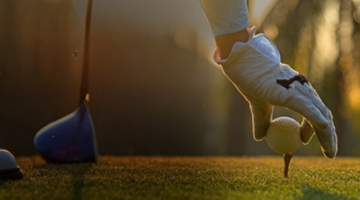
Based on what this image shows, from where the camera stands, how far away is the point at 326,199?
1087 millimetres

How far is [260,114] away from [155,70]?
4908 millimetres

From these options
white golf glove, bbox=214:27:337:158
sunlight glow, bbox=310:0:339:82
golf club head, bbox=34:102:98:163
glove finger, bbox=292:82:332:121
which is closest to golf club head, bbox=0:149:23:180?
golf club head, bbox=34:102:98:163

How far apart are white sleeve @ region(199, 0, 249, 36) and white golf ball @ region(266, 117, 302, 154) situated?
524 mm

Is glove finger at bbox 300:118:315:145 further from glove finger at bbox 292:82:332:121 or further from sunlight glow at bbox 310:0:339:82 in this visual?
sunlight glow at bbox 310:0:339:82

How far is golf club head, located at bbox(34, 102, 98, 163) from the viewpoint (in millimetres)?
2383

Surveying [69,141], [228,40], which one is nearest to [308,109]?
[228,40]

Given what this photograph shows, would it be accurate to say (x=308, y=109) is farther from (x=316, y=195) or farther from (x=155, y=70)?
(x=155, y=70)

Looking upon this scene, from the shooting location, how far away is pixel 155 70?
642cm

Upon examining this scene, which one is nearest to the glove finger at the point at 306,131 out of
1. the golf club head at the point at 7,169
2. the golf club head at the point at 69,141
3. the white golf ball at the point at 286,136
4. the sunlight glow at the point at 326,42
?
the white golf ball at the point at 286,136

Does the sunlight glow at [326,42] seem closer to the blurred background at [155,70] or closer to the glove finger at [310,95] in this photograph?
the blurred background at [155,70]

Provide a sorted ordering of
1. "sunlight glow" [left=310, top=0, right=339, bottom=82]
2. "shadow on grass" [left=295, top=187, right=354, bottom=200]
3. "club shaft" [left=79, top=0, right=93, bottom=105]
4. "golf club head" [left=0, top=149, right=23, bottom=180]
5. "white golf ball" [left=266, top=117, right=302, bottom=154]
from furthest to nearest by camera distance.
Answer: "sunlight glow" [left=310, top=0, right=339, bottom=82]
"club shaft" [left=79, top=0, right=93, bottom=105]
"white golf ball" [left=266, top=117, right=302, bottom=154]
"golf club head" [left=0, top=149, right=23, bottom=180]
"shadow on grass" [left=295, top=187, right=354, bottom=200]

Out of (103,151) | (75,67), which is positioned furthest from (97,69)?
(75,67)

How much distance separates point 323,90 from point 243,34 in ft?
29.3

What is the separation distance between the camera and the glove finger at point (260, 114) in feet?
5.25
